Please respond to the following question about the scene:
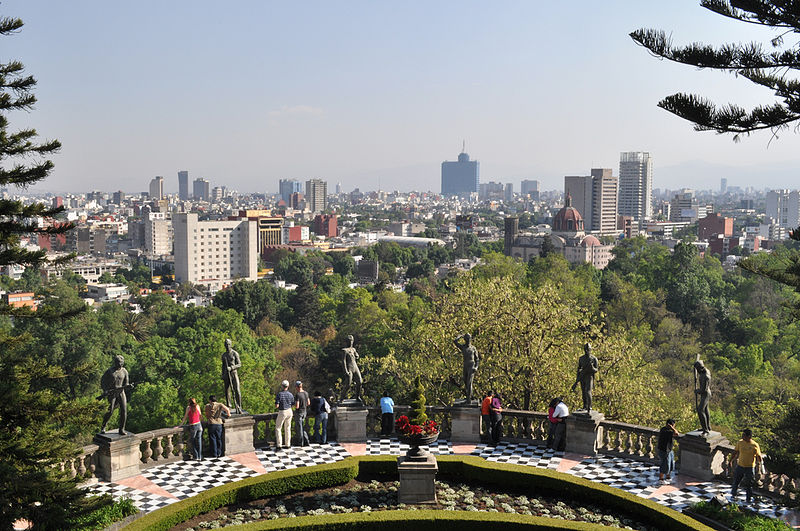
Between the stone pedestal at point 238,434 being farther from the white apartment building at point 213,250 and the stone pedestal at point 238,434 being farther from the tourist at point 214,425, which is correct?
the white apartment building at point 213,250

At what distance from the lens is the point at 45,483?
13.3 meters

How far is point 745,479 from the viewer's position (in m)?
17.0

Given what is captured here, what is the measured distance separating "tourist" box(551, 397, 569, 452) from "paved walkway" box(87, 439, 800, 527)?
280 millimetres

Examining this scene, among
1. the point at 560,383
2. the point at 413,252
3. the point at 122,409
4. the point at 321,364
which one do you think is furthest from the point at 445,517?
the point at 413,252

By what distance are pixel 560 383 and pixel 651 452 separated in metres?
7.67

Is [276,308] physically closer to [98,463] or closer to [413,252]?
[98,463]

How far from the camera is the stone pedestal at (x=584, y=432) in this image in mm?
20531

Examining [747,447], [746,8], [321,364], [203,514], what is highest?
[746,8]

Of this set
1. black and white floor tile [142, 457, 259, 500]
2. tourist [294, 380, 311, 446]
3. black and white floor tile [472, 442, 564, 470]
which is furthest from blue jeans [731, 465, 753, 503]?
black and white floor tile [142, 457, 259, 500]

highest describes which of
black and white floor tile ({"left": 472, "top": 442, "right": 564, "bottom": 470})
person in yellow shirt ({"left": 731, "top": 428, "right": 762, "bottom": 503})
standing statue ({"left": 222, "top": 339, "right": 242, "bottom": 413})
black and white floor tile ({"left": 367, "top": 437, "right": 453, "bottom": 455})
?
standing statue ({"left": 222, "top": 339, "right": 242, "bottom": 413})

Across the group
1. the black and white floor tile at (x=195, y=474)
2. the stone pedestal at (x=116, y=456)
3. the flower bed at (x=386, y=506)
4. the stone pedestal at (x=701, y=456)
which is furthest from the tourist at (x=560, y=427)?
the stone pedestal at (x=116, y=456)

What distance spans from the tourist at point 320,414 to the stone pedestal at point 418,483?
17.3 ft

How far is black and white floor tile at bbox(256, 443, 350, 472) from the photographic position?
1992 cm

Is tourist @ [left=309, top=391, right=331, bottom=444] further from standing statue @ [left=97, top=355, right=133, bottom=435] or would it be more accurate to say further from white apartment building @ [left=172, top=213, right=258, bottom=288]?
white apartment building @ [left=172, top=213, right=258, bottom=288]
